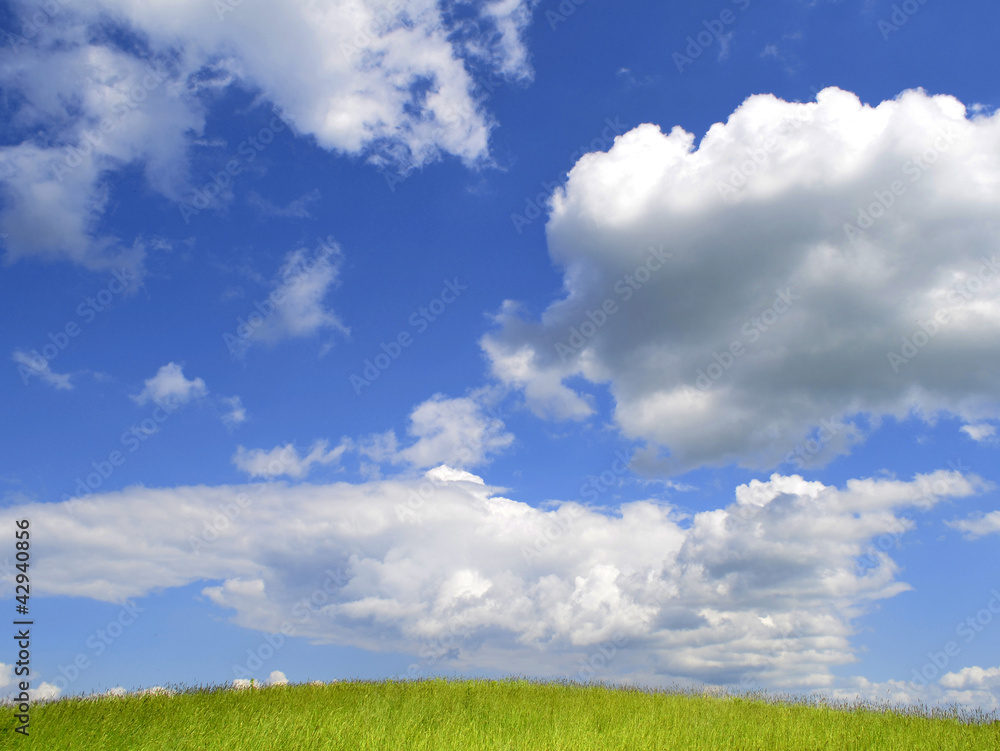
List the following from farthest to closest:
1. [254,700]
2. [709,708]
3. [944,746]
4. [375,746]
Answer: [709,708]
[254,700]
[944,746]
[375,746]

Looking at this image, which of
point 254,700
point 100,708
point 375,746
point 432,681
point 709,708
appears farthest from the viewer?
point 432,681

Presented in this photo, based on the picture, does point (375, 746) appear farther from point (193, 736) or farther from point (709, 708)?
point (709, 708)

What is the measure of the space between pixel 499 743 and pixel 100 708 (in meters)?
11.4

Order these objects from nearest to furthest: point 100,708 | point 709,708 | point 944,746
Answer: point 944,746, point 100,708, point 709,708

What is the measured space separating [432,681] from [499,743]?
1018cm

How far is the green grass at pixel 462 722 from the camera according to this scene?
14766 mm

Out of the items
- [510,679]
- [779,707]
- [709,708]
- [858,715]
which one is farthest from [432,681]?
[858,715]

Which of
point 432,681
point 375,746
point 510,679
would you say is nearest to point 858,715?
point 510,679

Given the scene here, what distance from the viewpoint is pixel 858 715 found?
67.9 ft

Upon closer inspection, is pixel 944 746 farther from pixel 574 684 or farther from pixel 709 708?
pixel 574 684

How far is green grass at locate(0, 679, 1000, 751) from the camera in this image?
48.4 feet

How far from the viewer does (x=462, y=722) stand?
17.8 meters

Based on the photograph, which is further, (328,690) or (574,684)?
(574,684)

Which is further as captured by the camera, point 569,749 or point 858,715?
point 858,715
